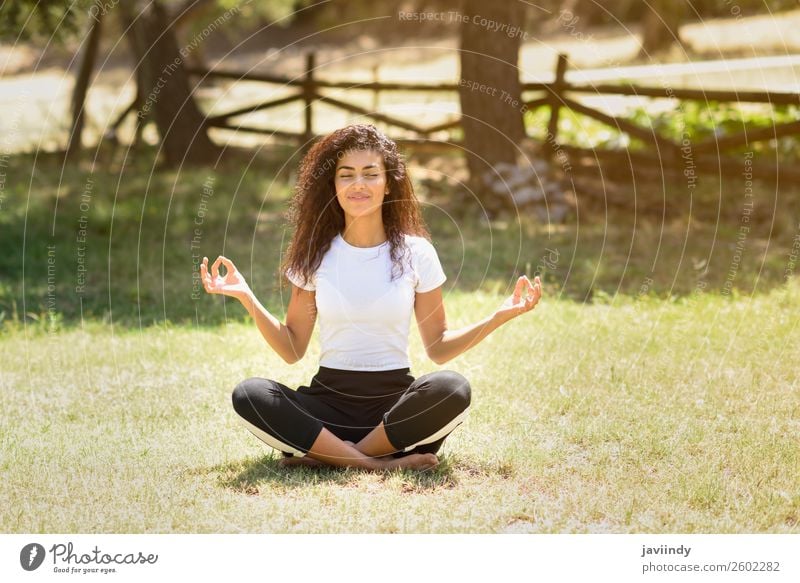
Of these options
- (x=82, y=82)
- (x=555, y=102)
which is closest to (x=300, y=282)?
(x=555, y=102)

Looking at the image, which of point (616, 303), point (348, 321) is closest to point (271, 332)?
point (348, 321)

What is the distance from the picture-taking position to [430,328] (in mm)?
4750

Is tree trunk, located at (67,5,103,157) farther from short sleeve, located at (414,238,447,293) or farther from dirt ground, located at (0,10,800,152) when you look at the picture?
short sleeve, located at (414,238,447,293)

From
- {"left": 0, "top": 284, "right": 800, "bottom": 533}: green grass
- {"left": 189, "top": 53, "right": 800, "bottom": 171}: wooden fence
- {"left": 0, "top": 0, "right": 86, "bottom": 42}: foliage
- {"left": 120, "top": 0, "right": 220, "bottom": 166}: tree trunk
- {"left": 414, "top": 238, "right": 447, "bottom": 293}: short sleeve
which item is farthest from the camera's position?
{"left": 120, "top": 0, "right": 220, "bottom": 166}: tree trunk

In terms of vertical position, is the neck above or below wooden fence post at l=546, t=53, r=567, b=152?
below

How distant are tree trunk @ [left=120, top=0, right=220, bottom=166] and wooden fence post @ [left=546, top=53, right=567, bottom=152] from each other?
13.6 feet

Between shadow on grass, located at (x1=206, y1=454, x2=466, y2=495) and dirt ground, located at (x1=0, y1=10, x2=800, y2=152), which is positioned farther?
→ dirt ground, located at (x1=0, y1=10, x2=800, y2=152)

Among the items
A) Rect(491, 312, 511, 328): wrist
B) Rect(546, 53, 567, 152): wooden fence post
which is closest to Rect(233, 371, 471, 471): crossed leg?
Rect(491, 312, 511, 328): wrist

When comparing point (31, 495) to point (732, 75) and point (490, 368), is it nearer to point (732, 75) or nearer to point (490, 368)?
point (490, 368)

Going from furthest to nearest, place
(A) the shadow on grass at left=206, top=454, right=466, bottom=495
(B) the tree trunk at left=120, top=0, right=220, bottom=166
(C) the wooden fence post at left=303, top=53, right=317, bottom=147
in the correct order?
(C) the wooden fence post at left=303, top=53, right=317, bottom=147 < (B) the tree trunk at left=120, top=0, right=220, bottom=166 < (A) the shadow on grass at left=206, top=454, right=466, bottom=495

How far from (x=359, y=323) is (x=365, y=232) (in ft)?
1.39

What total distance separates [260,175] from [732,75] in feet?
31.9

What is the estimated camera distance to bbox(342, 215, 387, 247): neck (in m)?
4.75

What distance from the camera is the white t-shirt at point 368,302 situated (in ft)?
15.3
